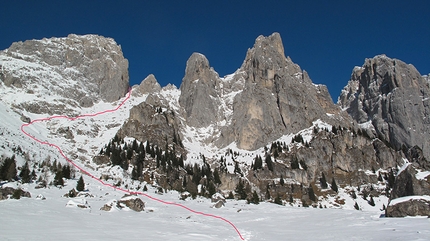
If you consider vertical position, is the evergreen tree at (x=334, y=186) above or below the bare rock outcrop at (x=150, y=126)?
below

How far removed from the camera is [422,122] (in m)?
185

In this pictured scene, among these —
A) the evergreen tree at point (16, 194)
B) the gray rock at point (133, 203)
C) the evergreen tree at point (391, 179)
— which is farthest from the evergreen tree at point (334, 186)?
the evergreen tree at point (16, 194)

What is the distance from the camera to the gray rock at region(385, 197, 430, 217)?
24281mm

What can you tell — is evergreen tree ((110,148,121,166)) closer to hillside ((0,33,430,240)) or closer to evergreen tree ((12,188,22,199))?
hillside ((0,33,430,240))

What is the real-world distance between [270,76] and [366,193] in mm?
99942

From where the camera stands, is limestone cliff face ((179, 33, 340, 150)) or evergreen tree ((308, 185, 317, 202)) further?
limestone cliff face ((179, 33, 340, 150))

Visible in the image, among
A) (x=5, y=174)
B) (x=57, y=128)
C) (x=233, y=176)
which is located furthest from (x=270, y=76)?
(x=5, y=174)

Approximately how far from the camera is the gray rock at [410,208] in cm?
2428

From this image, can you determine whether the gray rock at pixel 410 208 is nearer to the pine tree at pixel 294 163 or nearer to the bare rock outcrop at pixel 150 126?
the pine tree at pixel 294 163

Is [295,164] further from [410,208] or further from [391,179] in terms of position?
[410,208]

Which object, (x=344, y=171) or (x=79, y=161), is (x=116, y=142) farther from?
(x=344, y=171)

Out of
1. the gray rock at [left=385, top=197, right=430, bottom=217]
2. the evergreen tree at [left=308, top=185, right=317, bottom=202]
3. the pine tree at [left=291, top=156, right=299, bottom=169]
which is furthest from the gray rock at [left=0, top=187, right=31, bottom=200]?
the pine tree at [left=291, top=156, right=299, bottom=169]

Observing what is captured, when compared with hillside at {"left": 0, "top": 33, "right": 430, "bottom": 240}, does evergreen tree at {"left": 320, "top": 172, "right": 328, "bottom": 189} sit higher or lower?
lower

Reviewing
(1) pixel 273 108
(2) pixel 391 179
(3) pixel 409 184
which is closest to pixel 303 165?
(2) pixel 391 179
